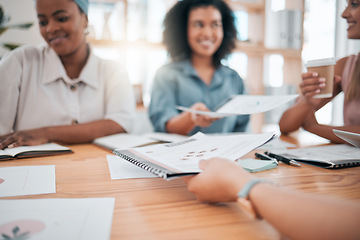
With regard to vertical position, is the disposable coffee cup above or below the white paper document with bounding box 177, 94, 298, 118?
above

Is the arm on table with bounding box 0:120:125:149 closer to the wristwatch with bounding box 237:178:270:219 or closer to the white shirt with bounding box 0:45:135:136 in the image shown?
the white shirt with bounding box 0:45:135:136

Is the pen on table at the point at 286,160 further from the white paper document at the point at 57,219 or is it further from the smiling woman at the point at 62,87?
the smiling woman at the point at 62,87

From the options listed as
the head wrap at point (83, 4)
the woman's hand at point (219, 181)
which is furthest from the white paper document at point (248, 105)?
the head wrap at point (83, 4)

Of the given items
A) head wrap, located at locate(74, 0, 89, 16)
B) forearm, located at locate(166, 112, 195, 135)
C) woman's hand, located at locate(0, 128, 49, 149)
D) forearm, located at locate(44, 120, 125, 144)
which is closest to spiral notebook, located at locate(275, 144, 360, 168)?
forearm, located at locate(166, 112, 195, 135)

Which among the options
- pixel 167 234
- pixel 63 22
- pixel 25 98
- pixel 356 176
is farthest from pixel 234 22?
pixel 167 234

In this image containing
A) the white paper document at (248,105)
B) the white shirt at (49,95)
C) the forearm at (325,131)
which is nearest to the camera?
the white paper document at (248,105)

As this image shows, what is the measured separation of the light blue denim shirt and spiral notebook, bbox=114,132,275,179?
2.76 ft

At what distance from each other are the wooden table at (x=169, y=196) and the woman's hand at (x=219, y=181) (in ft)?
0.07

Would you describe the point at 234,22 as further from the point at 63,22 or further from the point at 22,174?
the point at 22,174

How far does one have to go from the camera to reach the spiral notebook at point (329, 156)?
724 mm

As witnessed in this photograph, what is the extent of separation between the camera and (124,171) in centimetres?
68

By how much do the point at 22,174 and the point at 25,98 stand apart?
0.67 metres

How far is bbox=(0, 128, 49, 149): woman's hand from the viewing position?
2.95 feet

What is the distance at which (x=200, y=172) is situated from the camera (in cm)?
50
